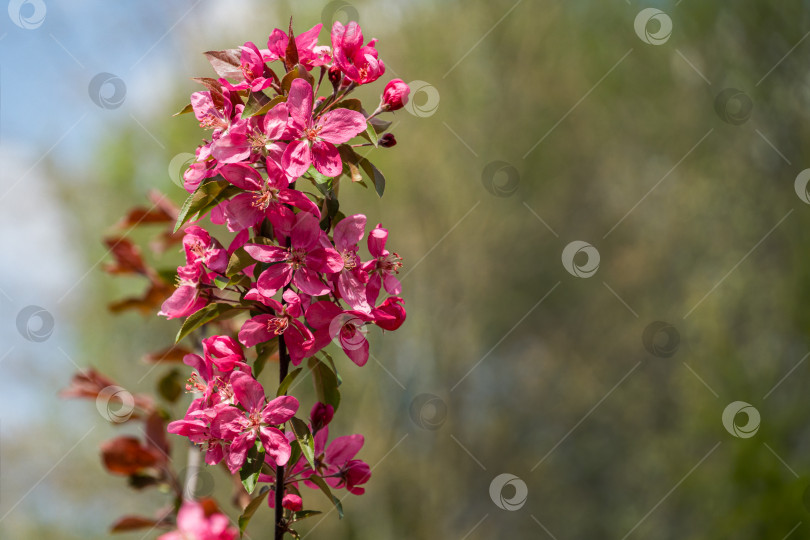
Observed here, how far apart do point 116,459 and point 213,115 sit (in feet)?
2.46

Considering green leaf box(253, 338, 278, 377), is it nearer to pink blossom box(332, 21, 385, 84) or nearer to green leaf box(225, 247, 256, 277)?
green leaf box(225, 247, 256, 277)

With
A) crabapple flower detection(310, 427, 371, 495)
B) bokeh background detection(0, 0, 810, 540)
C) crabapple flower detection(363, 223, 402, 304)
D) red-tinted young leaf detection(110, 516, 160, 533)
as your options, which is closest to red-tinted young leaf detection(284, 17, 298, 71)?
crabapple flower detection(363, 223, 402, 304)

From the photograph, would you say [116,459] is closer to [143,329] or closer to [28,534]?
[143,329]

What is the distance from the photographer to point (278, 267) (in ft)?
2.68

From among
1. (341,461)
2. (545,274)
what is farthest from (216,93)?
(545,274)

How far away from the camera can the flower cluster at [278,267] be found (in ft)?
2.67

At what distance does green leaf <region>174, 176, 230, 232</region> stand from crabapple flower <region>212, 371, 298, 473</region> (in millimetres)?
202

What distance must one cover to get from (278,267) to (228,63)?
0.29 meters

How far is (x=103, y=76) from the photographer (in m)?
3.30

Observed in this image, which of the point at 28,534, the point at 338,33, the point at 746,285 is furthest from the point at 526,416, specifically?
the point at 338,33

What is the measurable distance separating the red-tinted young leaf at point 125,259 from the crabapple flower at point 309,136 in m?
A: 0.80

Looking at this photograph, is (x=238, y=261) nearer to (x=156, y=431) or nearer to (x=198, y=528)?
(x=198, y=528)

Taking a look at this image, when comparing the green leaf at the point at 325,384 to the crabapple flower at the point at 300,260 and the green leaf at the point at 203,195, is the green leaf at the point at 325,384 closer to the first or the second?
the crabapple flower at the point at 300,260

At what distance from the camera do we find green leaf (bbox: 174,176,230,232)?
86 centimetres
